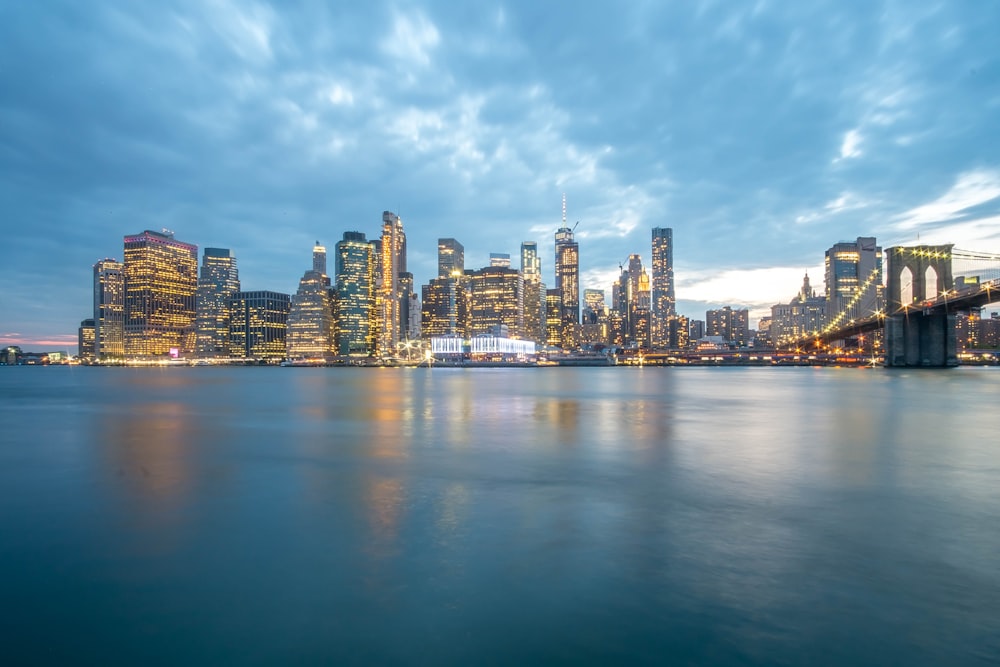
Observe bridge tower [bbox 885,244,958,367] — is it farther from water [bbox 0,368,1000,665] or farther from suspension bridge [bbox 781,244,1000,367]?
water [bbox 0,368,1000,665]

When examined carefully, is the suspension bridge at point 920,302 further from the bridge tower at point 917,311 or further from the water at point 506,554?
the water at point 506,554

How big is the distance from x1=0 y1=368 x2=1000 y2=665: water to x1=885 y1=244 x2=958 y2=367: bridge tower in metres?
88.6

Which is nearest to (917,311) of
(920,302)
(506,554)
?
(920,302)

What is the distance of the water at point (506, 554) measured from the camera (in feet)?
22.4

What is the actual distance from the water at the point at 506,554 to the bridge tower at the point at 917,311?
8862 centimetres

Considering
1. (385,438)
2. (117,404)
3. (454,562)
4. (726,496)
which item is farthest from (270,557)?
(117,404)

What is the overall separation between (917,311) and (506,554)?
105m

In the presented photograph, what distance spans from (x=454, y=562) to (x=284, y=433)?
68.6 feet

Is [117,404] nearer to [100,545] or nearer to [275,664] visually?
[100,545]

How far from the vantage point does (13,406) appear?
47.1 meters

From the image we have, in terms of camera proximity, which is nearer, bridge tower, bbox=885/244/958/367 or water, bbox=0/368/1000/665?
water, bbox=0/368/1000/665

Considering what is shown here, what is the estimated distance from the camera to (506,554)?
9797 millimetres

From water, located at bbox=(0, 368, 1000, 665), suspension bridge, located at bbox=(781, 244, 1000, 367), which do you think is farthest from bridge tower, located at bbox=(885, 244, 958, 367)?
water, located at bbox=(0, 368, 1000, 665)

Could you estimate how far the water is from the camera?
6812mm
